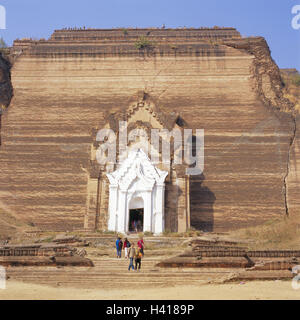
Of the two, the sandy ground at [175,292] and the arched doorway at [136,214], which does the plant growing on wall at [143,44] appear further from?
the sandy ground at [175,292]

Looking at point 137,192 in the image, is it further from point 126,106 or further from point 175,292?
point 175,292

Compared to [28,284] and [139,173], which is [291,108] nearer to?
[139,173]

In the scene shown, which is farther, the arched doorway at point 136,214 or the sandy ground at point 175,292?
the arched doorway at point 136,214

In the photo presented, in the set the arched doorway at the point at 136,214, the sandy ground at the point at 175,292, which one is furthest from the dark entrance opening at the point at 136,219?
the sandy ground at the point at 175,292

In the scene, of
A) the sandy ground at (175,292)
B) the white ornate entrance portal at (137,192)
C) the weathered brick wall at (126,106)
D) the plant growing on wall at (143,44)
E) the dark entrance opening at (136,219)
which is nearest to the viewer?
the sandy ground at (175,292)

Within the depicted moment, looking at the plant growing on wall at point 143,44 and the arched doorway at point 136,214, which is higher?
the plant growing on wall at point 143,44

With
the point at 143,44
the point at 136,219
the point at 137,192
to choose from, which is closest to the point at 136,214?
the point at 136,219

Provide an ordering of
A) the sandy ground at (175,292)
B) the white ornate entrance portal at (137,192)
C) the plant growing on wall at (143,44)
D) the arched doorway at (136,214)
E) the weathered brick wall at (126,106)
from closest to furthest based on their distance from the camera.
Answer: the sandy ground at (175,292) < the white ornate entrance portal at (137,192) < the arched doorway at (136,214) < the weathered brick wall at (126,106) < the plant growing on wall at (143,44)
